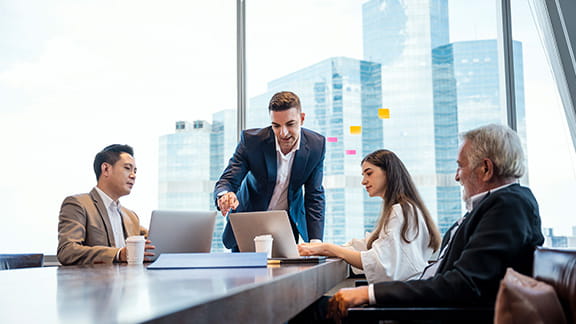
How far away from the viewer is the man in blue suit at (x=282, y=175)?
3.22m

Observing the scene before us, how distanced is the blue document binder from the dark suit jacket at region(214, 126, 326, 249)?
54.4 inches

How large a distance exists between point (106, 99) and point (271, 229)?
2.62m

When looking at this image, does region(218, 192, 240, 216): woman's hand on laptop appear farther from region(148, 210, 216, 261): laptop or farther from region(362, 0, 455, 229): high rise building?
region(362, 0, 455, 229): high rise building

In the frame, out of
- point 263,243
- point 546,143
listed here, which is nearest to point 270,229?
point 263,243

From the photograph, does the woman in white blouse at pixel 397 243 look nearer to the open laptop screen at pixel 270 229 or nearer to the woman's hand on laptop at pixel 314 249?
the woman's hand on laptop at pixel 314 249

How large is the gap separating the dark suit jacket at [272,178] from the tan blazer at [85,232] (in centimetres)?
76

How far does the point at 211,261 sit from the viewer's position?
173cm

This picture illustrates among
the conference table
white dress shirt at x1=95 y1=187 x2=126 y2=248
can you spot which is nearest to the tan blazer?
white dress shirt at x1=95 y1=187 x2=126 y2=248

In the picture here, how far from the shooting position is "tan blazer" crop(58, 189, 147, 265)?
7.57 ft

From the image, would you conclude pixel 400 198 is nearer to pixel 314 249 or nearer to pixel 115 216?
pixel 314 249

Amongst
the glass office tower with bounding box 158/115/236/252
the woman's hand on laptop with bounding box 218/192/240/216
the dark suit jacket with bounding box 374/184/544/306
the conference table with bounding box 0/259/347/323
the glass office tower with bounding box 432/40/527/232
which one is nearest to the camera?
the conference table with bounding box 0/259/347/323

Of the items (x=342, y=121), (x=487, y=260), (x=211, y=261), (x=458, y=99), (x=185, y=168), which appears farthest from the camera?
(x=185, y=168)

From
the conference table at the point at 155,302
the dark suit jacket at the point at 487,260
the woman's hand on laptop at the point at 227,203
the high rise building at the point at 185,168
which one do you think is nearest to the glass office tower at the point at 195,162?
the high rise building at the point at 185,168

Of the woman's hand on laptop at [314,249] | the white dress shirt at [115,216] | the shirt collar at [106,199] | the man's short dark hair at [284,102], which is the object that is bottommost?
the woman's hand on laptop at [314,249]
